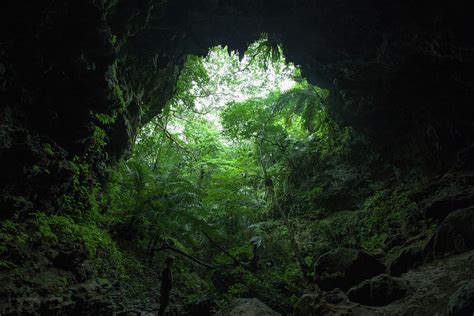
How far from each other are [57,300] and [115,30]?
6352 millimetres

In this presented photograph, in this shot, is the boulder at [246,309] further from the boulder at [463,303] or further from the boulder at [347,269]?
the boulder at [463,303]

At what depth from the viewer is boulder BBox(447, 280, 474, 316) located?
9.35 feet

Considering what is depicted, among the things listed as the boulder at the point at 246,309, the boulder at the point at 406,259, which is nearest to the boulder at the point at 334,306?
the boulder at the point at 246,309

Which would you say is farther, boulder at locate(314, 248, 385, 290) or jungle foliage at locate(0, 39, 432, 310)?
jungle foliage at locate(0, 39, 432, 310)

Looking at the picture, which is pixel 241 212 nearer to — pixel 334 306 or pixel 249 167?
pixel 249 167

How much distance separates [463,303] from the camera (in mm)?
2914

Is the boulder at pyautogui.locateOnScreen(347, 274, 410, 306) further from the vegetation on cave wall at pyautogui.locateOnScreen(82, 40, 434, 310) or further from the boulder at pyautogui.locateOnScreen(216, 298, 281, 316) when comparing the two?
the vegetation on cave wall at pyautogui.locateOnScreen(82, 40, 434, 310)

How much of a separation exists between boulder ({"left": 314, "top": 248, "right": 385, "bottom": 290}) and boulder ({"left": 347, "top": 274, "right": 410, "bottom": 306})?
3.38 ft

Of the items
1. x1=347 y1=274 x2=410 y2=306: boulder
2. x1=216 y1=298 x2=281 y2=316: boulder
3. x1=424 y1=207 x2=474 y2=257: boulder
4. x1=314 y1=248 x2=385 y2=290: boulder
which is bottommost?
x1=216 y1=298 x2=281 y2=316: boulder

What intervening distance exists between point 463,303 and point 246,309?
3436 mm

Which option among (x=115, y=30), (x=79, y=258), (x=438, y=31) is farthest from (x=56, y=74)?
(x=438, y=31)

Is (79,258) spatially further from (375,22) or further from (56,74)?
(375,22)

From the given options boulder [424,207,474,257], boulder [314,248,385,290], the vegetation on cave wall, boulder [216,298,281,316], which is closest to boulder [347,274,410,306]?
boulder [314,248,385,290]

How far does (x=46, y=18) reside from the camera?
16.5 ft
